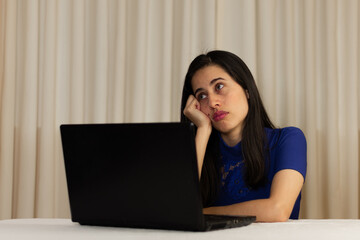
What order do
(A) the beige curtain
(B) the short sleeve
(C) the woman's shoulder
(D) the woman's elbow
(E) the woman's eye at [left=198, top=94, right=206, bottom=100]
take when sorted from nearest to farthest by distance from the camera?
(D) the woman's elbow
(B) the short sleeve
(C) the woman's shoulder
(E) the woman's eye at [left=198, top=94, right=206, bottom=100]
(A) the beige curtain

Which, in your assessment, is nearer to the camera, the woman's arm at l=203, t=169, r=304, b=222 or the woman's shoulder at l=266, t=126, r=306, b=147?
the woman's arm at l=203, t=169, r=304, b=222

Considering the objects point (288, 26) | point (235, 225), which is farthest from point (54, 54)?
point (235, 225)

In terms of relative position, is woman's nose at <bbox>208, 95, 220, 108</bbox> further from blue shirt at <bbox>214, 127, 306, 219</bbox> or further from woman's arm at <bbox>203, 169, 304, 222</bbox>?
woman's arm at <bbox>203, 169, 304, 222</bbox>

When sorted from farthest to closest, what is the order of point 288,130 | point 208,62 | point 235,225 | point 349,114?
point 349,114, point 208,62, point 288,130, point 235,225

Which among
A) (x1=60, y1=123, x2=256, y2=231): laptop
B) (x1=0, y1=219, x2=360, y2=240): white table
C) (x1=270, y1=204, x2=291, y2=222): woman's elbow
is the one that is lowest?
(x1=270, y1=204, x2=291, y2=222): woman's elbow

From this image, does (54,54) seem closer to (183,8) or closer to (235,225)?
(183,8)

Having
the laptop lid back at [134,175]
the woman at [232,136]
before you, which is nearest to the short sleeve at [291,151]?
the woman at [232,136]

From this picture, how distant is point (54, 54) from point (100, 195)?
1444 millimetres

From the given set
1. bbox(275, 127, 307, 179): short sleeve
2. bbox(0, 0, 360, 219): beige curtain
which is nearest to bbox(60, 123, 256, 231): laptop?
bbox(275, 127, 307, 179): short sleeve

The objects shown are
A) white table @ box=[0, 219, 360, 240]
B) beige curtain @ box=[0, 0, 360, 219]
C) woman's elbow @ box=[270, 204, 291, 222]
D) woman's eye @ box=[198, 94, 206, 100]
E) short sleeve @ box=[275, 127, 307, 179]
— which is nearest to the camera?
white table @ box=[0, 219, 360, 240]

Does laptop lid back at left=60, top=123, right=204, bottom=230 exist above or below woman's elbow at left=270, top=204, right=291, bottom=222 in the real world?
above

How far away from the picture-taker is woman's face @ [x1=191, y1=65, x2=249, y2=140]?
6.02 feet

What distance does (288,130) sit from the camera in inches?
71.0

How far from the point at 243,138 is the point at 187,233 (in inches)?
35.6
